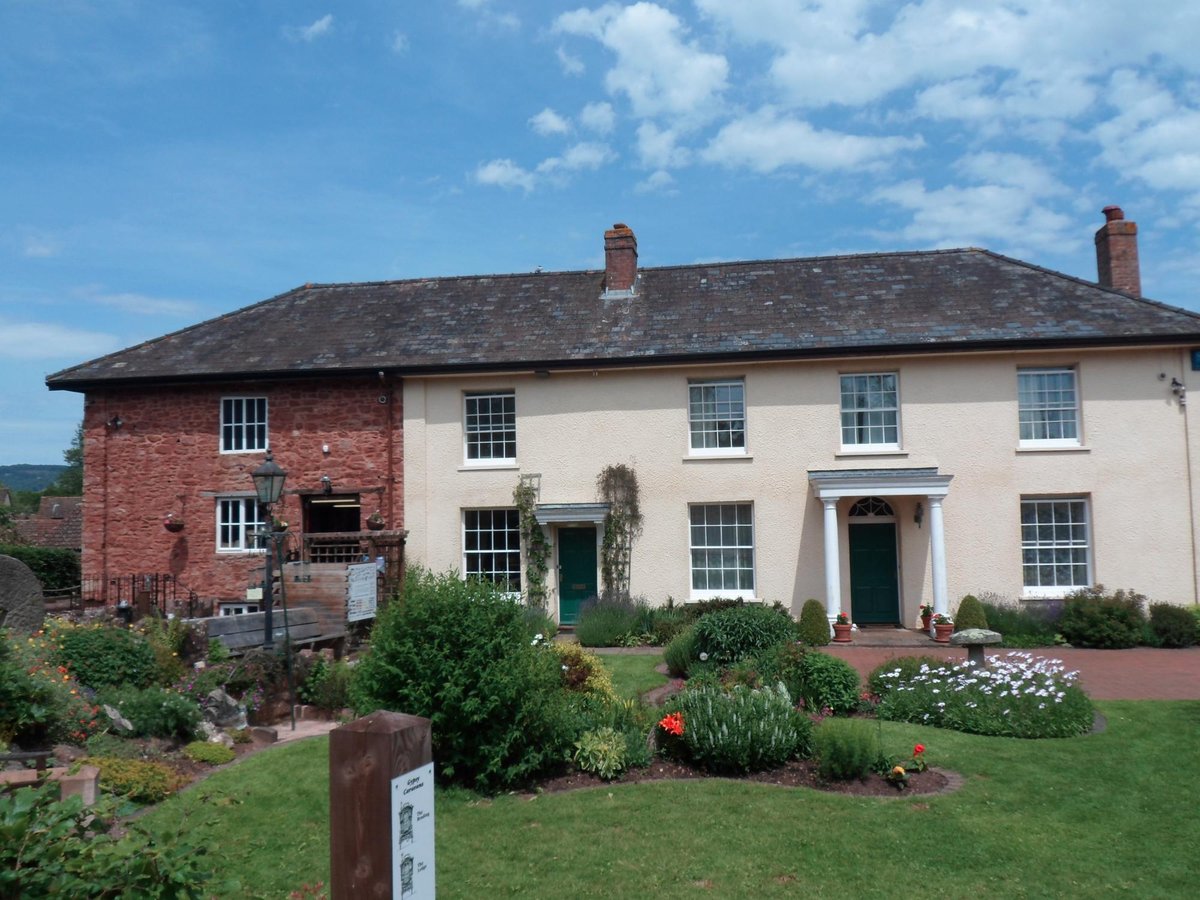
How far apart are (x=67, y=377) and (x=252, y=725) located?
13.0m

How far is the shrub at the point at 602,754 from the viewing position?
8469 millimetres

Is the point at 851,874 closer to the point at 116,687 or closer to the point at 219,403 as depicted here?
the point at 116,687

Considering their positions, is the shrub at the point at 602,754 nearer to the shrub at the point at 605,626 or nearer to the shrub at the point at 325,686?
the shrub at the point at 325,686

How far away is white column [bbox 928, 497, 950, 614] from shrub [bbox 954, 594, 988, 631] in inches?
17.6

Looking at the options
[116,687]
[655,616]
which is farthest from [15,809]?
[655,616]

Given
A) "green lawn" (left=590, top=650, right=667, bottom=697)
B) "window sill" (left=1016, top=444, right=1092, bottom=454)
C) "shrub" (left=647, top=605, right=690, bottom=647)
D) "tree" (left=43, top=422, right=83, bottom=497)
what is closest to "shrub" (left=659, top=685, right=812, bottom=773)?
"green lawn" (left=590, top=650, right=667, bottom=697)

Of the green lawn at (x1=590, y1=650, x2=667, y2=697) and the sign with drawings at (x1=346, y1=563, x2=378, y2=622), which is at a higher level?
the sign with drawings at (x1=346, y1=563, x2=378, y2=622)

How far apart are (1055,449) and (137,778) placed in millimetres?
16875

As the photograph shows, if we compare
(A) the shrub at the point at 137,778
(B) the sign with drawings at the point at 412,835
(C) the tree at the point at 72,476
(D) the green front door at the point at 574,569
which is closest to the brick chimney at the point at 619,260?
(D) the green front door at the point at 574,569

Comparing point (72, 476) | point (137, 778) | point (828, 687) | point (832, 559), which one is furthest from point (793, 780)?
point (72, 476)

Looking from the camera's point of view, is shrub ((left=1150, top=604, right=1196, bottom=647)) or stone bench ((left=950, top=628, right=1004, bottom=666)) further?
shrub ((left=1150, top=604, right=1196, bottom=647))

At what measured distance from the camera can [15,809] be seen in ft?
9.86

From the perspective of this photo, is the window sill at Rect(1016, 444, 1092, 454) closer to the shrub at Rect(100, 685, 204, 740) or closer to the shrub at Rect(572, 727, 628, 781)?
the shrub at Rect(572, 727, 628, 781)

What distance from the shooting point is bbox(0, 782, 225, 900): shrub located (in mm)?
2969
